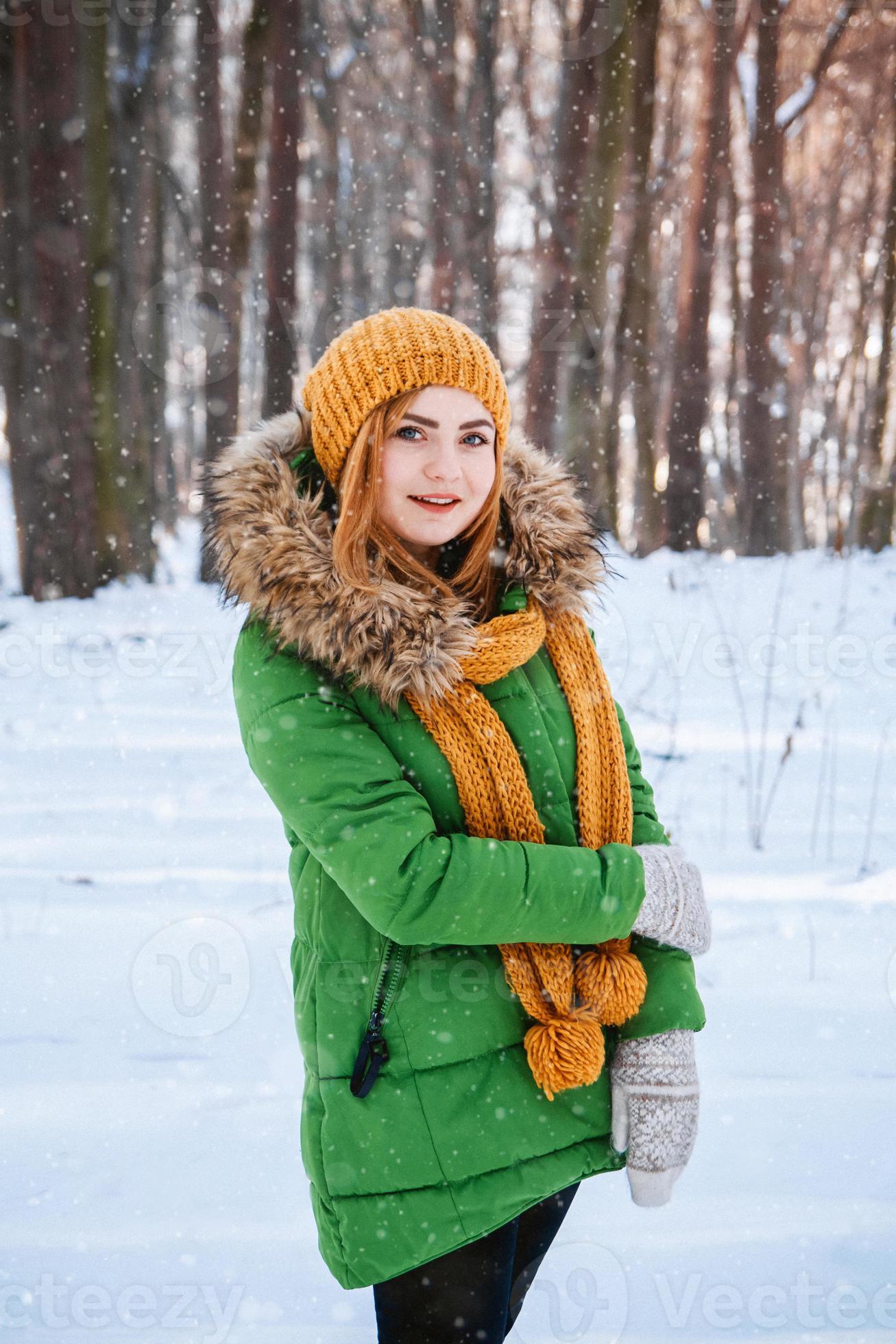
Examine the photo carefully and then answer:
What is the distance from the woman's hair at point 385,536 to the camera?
5.21 ft

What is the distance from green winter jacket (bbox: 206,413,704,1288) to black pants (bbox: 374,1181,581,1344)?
0.09 m

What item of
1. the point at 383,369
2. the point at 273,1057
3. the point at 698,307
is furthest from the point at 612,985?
the point at 698,307

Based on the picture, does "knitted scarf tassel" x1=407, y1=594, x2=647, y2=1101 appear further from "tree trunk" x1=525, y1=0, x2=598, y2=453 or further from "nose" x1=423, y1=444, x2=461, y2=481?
"tree trunk" x1=525, y1=0, x2=598, y2=453

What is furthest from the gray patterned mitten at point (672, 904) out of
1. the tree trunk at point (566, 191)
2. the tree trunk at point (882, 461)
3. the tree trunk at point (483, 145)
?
the tree trunk at point (882, 461)

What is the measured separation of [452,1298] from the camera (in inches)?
60.1

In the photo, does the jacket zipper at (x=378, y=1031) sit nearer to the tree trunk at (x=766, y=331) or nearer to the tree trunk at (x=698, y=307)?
the tree trunk at (x=698, y=307)

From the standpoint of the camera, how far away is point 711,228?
1151 cm

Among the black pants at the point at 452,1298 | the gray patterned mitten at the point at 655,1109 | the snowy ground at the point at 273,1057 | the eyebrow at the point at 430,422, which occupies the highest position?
the eyebrow at the point at 430,422

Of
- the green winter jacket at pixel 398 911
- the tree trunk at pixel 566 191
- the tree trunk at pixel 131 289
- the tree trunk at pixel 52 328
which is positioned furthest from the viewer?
the tree trunk at pixel 131 289

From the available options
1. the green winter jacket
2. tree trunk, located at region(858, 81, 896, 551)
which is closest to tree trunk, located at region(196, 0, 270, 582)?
tree trunk, located at region(858, 81, 896, 551)

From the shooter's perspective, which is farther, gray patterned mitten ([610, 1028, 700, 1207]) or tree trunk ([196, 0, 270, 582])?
tree trunk ([196, 0, 270, 582])

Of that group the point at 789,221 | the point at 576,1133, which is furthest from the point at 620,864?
the point at 789,221

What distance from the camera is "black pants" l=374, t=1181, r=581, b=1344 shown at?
1.53 m

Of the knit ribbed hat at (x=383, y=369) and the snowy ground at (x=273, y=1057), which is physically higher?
the knit ribbed hat at (x=383, y=369)
